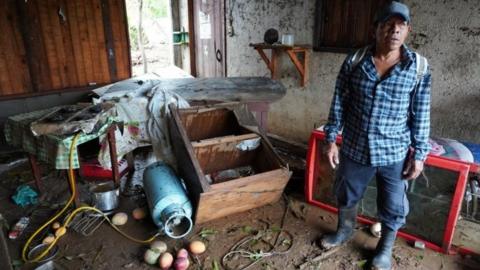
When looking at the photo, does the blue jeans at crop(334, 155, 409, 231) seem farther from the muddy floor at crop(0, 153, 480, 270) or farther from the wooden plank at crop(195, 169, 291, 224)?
the wooden plank at crop(195, 169, 291, 224)

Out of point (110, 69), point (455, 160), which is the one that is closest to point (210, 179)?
point (455, 160)

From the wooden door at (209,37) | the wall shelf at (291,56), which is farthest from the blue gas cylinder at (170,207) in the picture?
the wooden door at (209,37)

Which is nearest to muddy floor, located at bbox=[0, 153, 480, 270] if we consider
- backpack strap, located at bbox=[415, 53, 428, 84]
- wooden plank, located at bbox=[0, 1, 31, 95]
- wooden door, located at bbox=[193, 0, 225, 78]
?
backpack strap, located at bbox=[415, 53, 428, 84]

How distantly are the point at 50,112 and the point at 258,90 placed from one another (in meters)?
2.23

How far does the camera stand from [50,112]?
3.09 metres

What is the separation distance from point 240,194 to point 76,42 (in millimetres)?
3580

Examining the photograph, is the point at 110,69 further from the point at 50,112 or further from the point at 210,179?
the point at 210,179

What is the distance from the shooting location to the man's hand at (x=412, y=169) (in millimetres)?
1968

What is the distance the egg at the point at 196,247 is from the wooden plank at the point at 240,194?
0.28 m

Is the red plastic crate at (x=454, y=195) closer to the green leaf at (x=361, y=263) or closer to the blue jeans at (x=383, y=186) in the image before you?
the blue jeans at (x=383, y=186)

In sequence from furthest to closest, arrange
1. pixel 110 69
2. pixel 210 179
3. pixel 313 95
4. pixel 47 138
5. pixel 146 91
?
pixel 110 69 < pixel 313 95 < pixel 146 91 < pixel 210 179 < pixel 47 138

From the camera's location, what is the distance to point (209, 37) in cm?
582

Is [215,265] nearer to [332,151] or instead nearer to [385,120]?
[332,151]

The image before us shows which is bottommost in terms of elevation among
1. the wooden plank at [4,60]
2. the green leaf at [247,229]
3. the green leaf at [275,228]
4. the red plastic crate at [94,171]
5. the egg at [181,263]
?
the green leaf at [247,229]
